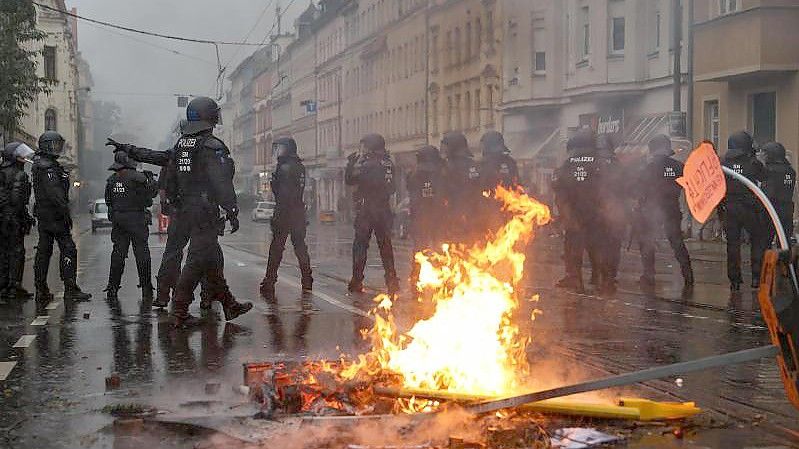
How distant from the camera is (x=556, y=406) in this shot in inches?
236

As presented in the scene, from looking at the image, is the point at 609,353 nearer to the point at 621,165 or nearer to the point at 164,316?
the point at 164,316

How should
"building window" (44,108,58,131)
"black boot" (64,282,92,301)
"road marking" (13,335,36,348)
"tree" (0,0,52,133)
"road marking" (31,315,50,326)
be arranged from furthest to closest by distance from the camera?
"building window" (44,108,58,131) → "tree" (0,0,52,133) → "black boot" (64,282,92,301) → "road marking" (31,315,50,326) → "road marking" (13,335,36,348)

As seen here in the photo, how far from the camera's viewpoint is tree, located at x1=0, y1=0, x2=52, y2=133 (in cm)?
2120

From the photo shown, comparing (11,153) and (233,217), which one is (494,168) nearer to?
(233,217)

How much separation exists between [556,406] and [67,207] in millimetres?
8298

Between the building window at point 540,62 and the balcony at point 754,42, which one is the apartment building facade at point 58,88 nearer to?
the building window at point 540,62

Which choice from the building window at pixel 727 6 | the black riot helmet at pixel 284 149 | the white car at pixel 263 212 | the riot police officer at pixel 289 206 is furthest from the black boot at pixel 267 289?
the white car at pixel 263 212

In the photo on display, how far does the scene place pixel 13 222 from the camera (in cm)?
1346

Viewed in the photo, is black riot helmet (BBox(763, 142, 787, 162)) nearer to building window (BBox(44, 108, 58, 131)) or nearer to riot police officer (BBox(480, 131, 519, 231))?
riot police officer (BBox(480, 131, 519, 231))

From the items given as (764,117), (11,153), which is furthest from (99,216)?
(11,153)

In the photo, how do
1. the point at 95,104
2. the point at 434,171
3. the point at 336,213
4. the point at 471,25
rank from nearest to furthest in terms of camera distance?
the point at 434,171 < the point at 471,25 < the point at 336,213 < the point at 95,104

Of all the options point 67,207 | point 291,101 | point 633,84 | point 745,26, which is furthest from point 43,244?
point 291,101

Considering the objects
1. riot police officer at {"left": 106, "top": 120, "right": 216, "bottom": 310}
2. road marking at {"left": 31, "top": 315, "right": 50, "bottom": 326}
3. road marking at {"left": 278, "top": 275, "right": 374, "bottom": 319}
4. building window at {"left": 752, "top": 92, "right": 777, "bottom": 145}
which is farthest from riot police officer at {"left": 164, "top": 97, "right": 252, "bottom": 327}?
building window at {"left": 752, "top": 92, "right": 777, "bottom": 145}

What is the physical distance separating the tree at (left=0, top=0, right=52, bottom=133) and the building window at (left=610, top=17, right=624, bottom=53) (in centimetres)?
1723
